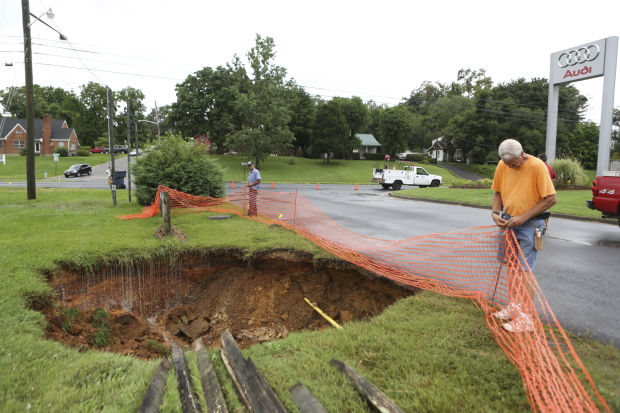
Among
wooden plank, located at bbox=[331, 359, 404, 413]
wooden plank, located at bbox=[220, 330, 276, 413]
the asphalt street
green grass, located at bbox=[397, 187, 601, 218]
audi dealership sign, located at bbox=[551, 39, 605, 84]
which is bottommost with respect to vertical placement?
wooden plank, located at bbox=[220, 330, 276, 413]

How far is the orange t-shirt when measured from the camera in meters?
3.51

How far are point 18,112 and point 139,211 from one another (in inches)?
3485

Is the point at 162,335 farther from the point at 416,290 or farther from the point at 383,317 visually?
the point at 416,290

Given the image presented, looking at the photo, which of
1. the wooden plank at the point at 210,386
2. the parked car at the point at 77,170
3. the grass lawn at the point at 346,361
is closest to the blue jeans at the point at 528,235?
the grass lawn at the point at 346,361

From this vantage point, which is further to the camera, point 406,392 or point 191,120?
point 191,120

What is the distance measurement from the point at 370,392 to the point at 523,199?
2.47m

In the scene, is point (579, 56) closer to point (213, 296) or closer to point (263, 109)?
point (213, 296)

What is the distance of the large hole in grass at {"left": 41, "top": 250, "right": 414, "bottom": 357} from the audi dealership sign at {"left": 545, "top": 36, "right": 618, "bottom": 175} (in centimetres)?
1841

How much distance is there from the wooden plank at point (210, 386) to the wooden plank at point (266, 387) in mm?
287

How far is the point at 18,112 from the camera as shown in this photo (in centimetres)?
7625

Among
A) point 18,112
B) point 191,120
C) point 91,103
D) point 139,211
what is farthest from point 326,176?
point 18,112

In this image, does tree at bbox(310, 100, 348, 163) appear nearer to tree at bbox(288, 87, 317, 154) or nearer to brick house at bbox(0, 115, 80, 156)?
tree at bbox(288, 87, 317, 154)

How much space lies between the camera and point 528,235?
3.70 metres

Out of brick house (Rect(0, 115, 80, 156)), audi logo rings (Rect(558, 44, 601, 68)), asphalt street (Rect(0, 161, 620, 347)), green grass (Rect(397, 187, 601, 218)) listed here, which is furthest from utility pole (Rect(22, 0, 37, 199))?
brick house (Rect(0, 115, 80, 156))
